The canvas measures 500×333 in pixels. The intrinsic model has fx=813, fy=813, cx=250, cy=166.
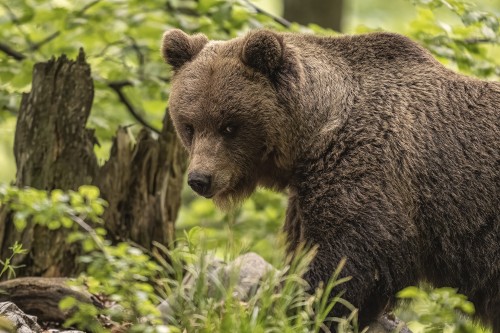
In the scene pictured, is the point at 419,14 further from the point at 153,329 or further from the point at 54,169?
the point at 153,329

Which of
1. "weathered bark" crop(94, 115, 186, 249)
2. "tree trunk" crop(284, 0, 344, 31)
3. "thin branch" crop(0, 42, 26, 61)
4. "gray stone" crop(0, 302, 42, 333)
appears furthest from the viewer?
"tree trunk" crop(284, 0, 344, 31)

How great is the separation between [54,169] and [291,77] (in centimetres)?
270

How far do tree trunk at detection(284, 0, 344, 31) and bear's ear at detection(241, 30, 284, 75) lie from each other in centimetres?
550

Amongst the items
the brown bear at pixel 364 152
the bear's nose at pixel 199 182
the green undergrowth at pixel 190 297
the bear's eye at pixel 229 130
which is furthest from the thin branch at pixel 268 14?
the green undergrowth at pixel 190 297

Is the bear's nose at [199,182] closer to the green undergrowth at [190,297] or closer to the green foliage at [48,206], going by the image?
the green undergrowth at [190,297]

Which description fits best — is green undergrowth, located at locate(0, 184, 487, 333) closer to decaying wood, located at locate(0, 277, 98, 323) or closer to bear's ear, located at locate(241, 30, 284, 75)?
decaying wood, located at locate(0, 277, 98, 323)

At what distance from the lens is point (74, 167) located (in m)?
A: 7.88

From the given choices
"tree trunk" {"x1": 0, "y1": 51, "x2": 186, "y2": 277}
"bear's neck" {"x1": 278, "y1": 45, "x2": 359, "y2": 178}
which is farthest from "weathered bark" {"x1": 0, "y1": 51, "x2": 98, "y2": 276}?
"bear's neck" {"x1": 278, "y1": 45, "x2": 359, "y2": 178}

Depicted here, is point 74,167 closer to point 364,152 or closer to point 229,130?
point 229,130

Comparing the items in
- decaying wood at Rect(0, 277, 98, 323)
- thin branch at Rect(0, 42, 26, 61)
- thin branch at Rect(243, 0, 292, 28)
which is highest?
thin branch at Rect(243, 0, 292, 28)

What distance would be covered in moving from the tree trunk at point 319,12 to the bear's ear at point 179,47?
5.14 meters

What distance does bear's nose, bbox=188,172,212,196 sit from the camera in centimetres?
616

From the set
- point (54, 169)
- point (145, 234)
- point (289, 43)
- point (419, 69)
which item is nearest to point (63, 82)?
point (54, 169)

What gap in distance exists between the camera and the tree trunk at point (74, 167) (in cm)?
765
